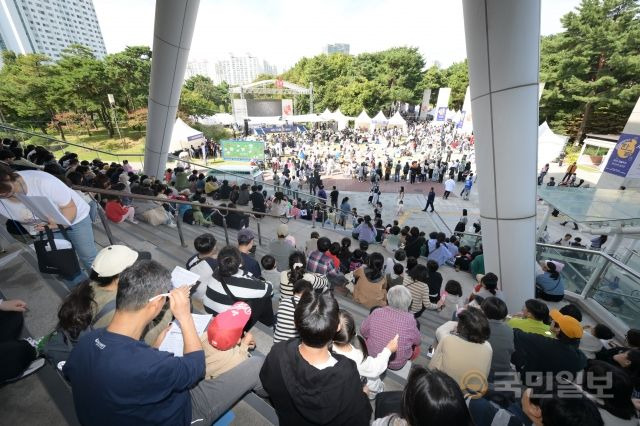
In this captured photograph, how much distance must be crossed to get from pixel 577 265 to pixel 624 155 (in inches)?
771

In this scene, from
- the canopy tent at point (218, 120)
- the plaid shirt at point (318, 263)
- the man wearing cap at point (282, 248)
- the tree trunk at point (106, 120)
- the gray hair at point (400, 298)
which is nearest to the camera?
the gray hair at point (400, 298)

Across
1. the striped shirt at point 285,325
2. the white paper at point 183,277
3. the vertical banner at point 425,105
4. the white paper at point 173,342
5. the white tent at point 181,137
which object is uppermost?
the vertical banner at point 425,105

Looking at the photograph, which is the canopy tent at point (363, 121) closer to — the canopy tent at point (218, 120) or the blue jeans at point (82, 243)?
the canopy tent at point (218, 120)

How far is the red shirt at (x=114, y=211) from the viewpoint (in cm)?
638

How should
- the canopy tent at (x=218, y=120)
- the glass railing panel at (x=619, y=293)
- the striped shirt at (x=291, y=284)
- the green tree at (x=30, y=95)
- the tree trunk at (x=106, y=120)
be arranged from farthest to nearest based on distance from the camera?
1. the canopy tent at (x=218, y=120)
2. the tree trunk at (x=106, y=120)
3. the green tree at (x=30, y=95)
4. the glass railing panel at (x=619, y=293)
5. the striped shirt at (x=291, y=284)

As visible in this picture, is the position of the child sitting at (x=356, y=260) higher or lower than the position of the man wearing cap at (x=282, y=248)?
lower

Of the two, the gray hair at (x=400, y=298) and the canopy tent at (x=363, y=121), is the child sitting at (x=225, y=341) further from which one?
the canopy tent at (x=363, y=121)

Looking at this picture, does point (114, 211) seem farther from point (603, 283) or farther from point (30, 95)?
point (30, 95)

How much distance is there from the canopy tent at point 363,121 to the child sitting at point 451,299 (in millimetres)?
35418

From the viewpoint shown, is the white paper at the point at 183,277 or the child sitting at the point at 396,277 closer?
the white paper at the point at 183,277

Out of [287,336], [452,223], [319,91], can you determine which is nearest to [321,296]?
[287,336]

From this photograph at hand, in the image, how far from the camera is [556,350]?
9.89 feet

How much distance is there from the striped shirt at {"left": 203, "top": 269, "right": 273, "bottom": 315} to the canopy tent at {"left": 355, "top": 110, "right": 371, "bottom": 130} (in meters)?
38.0

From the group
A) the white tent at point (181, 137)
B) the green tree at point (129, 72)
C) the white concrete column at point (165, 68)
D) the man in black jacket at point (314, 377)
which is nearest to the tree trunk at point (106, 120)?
the green tree at point (129, 72)
